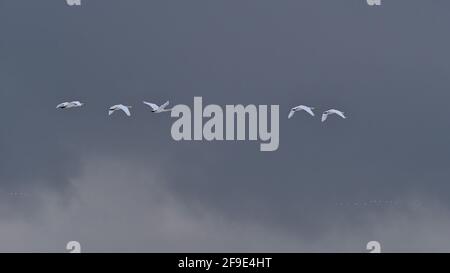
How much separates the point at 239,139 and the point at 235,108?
1.75m

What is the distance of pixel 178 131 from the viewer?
218 ft
